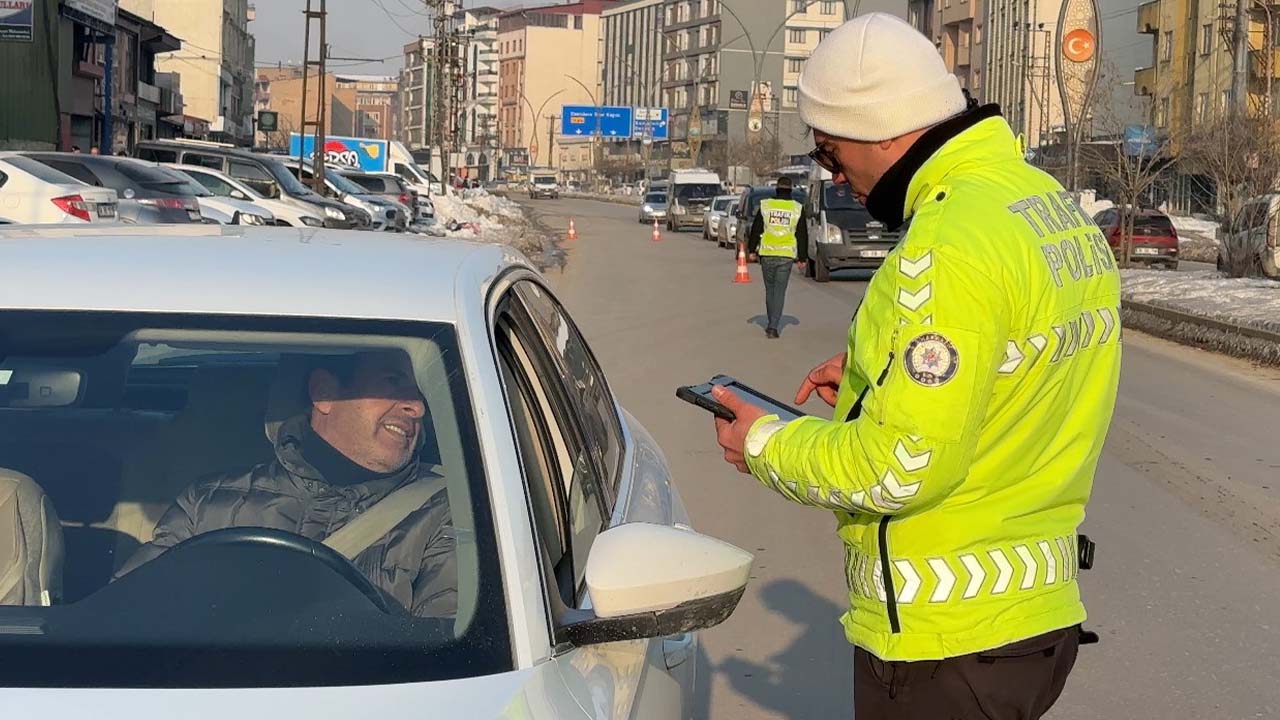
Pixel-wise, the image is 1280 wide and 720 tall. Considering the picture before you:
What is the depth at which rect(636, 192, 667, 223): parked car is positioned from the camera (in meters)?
64.7

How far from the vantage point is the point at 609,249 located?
40750 millimetres

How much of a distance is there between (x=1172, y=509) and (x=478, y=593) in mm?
6884

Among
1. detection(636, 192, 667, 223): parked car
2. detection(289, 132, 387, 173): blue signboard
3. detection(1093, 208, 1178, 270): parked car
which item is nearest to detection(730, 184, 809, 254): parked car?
detection(1093, 208, 1178, 270): parked car

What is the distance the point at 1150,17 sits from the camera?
7569cm

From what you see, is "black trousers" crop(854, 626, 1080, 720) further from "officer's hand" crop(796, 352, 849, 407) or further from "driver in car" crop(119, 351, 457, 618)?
"driver in car" crop(119, 351, 457, 618)

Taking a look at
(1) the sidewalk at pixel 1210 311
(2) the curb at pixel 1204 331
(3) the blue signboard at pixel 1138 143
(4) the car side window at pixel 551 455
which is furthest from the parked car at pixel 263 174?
(4) the car side window at pixel 551 455

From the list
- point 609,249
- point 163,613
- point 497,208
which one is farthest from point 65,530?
point 497,208

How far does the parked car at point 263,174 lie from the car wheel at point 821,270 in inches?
329

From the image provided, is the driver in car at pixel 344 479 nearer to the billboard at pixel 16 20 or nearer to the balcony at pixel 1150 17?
the billboard at pixel 16 20

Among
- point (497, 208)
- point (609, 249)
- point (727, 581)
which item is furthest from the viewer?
point (497, 208)

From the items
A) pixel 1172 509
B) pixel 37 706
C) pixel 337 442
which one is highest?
pixel 337 442

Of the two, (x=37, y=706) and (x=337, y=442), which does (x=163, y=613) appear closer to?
(x=37, y=706)

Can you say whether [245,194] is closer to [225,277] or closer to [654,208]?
[225,277]

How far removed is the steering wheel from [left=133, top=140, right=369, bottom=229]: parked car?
25.3 metres
